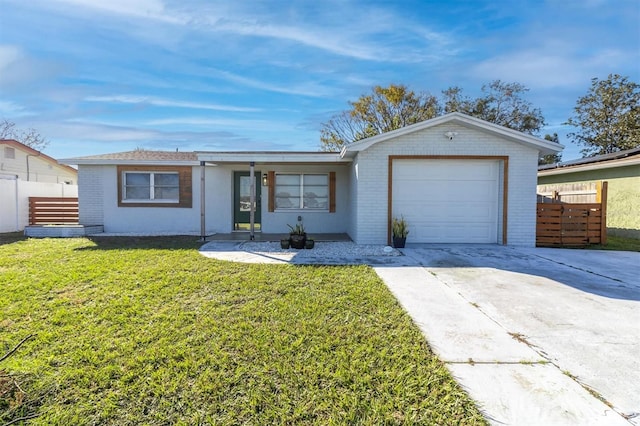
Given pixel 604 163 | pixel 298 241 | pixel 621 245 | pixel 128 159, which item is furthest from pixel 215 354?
pixel 604 163

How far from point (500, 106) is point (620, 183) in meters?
15.1

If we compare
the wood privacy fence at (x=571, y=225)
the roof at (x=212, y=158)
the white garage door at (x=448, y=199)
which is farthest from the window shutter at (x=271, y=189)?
the wood privacy fence at (x=571, y=225)

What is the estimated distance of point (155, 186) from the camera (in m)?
12.2

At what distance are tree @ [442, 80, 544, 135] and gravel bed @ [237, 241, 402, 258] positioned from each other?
19.3m

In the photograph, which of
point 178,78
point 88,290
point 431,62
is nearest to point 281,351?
point 88,290

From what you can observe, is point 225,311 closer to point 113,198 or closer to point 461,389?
point 461,389

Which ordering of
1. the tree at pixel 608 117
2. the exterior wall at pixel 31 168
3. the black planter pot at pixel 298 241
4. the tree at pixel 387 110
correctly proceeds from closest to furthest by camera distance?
the black planter pot at pixel 298 241 < the exterior wall at pixel 31 168 < the tree at pixel 608 117 < the tree at pixel 387 110

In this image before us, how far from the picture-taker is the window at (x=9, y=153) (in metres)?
17.5

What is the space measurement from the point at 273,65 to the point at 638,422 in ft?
45.6

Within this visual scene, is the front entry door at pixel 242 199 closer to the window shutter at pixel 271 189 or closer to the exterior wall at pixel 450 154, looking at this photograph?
the window shutter at pixel 271 189

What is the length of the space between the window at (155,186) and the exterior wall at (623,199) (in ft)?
49.5

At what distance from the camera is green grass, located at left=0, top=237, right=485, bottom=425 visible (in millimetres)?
2309

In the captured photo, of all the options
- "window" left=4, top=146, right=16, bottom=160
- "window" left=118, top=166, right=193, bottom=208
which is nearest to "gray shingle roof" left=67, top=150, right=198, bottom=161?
"window" left=118, top=166, right=193, bottom=208

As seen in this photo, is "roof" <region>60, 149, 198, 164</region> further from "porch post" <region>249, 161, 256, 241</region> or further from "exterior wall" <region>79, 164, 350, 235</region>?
"porch post" <region>249, 161, 256, 241</region>
